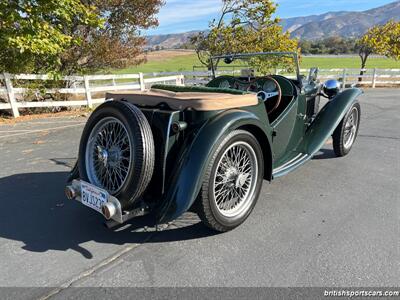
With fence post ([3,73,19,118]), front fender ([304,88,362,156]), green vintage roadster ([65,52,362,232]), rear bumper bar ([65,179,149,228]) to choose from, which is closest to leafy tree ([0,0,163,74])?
fence post ([3,73,19,118])

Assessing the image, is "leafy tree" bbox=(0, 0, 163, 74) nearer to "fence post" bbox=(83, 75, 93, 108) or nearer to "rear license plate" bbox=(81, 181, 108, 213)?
"fence post" bbox=(83, 75, 93, 108)

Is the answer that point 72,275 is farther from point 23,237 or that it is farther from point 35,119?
point 35,119

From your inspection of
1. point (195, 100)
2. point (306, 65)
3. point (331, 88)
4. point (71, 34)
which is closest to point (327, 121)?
point (331, 88)

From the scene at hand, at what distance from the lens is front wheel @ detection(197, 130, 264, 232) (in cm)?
263

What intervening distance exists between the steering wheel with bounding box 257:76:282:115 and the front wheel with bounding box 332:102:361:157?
4.29ft

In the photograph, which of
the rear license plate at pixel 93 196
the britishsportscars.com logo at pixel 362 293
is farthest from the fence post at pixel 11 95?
the britishsportscars.com logo at pixel 362 293

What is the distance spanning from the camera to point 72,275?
232 centimetres

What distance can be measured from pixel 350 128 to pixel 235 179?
120 inches

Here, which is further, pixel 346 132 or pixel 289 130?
pixel 346 132

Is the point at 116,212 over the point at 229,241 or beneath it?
over

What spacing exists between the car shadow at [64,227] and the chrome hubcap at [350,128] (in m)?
3.11

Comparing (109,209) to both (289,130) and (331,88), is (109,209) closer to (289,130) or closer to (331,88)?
(289,130)

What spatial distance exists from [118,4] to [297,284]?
10.4 meters

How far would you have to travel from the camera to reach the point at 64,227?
9.82 ft
